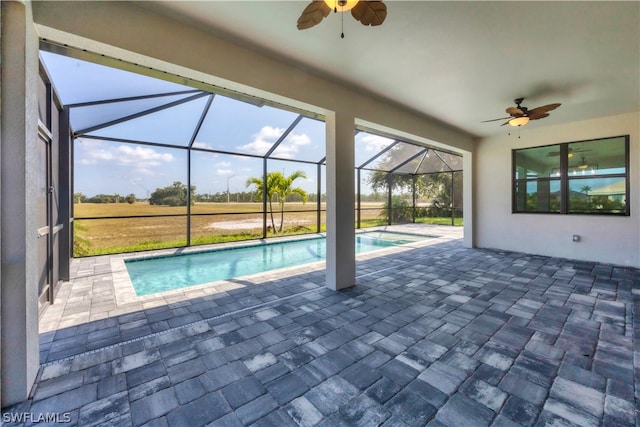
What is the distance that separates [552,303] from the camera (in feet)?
10.7

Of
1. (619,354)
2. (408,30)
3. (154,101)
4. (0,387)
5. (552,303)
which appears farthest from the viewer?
(154,101)

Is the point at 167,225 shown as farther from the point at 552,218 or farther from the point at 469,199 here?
the point at 552,218

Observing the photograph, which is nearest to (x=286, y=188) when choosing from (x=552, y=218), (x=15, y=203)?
(x=552, y=218)

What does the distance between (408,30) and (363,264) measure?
381 cm

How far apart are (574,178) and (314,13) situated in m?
6.63

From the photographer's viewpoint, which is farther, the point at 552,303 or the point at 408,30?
the point at 552,303

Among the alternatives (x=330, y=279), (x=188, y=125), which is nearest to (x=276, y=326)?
(x=330, y=279)

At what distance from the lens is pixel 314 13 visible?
1.80m

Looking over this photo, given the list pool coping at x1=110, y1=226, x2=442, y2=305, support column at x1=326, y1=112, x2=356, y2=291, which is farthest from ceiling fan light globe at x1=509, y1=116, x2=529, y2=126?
pool coping at x1=110, y1=226, x2=442, y2=305

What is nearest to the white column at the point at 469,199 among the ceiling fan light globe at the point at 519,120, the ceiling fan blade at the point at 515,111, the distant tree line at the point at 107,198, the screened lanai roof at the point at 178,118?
the screened lanai roof at the point at 178,118

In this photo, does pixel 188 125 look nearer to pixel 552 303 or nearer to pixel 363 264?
pixel 363 264

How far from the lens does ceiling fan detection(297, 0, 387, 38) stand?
5.47 ft

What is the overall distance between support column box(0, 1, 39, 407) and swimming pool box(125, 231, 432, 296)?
2.17 metres

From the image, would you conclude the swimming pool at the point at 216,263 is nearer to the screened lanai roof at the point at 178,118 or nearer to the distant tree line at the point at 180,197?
the distant tree line at the point at 180,197
